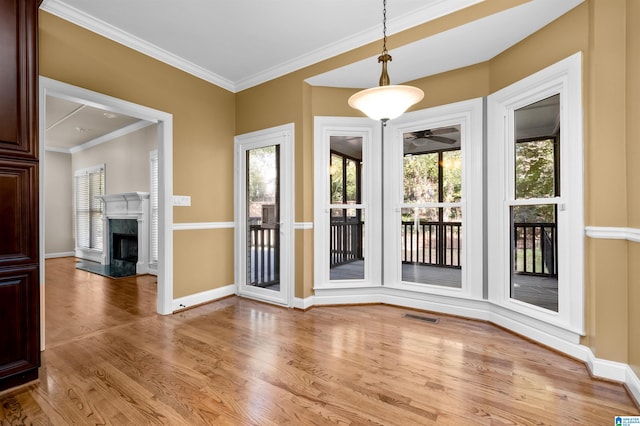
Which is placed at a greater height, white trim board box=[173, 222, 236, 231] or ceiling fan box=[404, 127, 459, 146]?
ceiling fan box=[404, 127, 459, 146]

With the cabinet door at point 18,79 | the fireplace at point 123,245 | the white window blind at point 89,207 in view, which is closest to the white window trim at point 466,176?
the cabinet door at point 18,79

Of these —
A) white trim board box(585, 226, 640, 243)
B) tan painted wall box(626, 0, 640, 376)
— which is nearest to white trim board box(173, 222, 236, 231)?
white trim board box(585, 226, 640, 243)

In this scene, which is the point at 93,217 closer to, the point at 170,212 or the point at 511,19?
the point at 170,212

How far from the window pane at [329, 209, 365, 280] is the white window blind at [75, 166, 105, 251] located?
5.93m

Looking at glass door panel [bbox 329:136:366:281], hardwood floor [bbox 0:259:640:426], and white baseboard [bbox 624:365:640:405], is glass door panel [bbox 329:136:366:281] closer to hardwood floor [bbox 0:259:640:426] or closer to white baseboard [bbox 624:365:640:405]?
hardwood floor [bbox 0:259:640:426]

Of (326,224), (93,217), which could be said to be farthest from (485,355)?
(93,217)

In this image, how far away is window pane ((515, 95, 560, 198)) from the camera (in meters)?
2.46

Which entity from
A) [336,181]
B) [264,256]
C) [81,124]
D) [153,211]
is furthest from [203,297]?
[81,124]

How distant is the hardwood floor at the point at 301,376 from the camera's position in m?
1.63

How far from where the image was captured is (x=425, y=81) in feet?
10.8

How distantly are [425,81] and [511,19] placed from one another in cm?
104

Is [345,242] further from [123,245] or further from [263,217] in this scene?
[123,245]

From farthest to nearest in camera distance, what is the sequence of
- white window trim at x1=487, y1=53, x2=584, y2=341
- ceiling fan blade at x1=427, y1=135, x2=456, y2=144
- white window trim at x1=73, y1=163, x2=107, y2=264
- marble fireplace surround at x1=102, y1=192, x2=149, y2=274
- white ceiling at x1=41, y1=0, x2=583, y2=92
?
white window trim at x1=73, y1=163, x2=107, y2=264
marble fireplace surround at x1=102, y1=192, x2=149, y2=274
ceiling fan blade at x1=427, y1=135, x2=456, y2=144
white ceiling at x1=41, y1=0, x2=583, y2=92
white window trim at x1=487, y1=53, x2=584, y2=341

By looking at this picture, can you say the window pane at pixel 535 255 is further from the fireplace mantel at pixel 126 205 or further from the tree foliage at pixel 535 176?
the fireplace mantel at pixel 126 205
